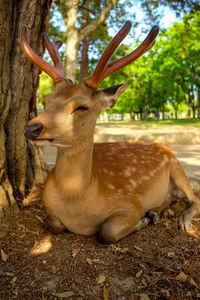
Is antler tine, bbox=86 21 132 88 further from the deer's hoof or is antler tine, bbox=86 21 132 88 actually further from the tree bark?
the tree bark

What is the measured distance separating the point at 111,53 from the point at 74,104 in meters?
0.56

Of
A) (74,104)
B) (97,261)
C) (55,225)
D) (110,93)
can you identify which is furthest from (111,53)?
(97,261)

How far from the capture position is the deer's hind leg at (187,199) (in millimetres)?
2938

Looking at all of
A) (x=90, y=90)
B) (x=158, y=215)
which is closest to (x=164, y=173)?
(x=158, y=215)

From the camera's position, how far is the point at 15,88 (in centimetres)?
294

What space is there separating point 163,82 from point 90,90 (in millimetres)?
30291

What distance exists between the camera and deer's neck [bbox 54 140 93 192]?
2.33m

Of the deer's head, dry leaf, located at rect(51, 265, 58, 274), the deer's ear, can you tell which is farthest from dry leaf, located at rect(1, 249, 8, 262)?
the deer's ear

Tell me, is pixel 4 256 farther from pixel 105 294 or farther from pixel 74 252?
pixel 105 294

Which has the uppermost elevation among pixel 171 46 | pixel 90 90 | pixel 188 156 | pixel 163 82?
pixel 171 46

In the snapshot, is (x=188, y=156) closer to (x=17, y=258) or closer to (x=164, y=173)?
(x=164, y=173)

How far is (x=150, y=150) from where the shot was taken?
3.50m

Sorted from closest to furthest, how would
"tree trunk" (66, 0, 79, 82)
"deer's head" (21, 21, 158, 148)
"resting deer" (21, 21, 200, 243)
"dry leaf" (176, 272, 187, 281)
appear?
"dry leaf" (176, 272, 187, 281)
"deer's head" (21, 21, 158, 148)
"resting deer" (21, 21, 200, 243)
"tree trunk" (66, 0, 79, 82)

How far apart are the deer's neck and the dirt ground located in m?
0.55
